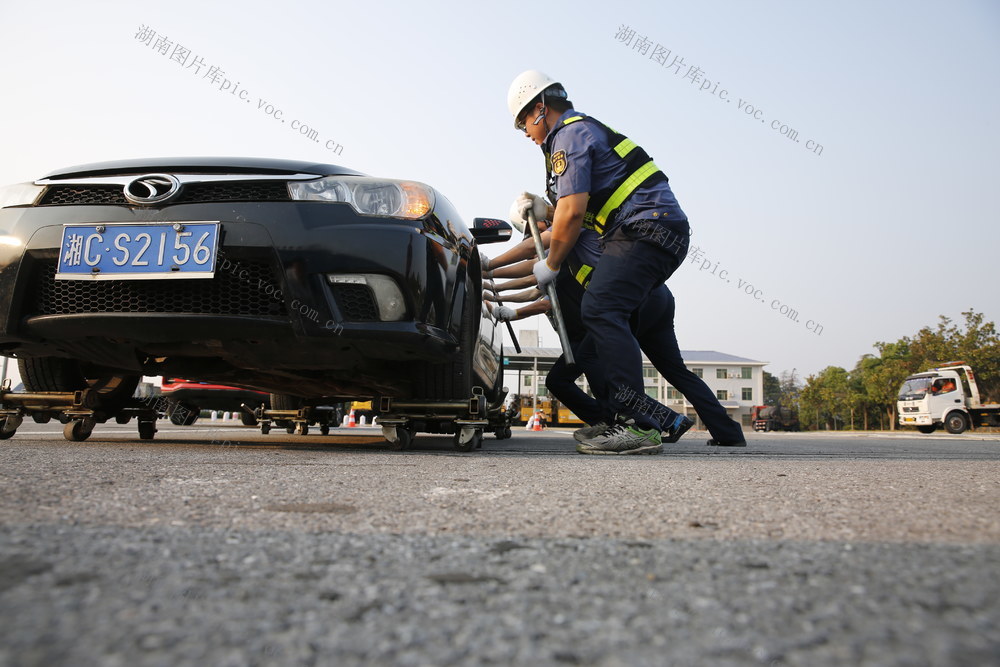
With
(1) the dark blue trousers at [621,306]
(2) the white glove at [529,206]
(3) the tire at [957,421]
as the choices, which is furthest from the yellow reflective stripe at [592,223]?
(3) the tire at [957,421]

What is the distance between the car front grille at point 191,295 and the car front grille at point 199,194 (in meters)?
0.26

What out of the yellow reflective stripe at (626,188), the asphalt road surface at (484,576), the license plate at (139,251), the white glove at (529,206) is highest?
the white glove at (529,206)

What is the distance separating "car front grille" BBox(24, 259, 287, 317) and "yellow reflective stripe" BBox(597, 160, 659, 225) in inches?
70.6

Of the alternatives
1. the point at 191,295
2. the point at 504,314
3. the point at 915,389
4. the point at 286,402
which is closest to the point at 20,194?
the point at 191,295

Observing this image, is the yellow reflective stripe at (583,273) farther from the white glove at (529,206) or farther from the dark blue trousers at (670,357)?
the white glove at (529,206)

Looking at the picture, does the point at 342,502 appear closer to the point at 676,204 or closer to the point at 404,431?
the point at 404,431

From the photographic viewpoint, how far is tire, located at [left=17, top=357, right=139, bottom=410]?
3.31 meters

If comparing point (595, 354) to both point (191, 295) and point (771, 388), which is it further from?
point (771, 388)

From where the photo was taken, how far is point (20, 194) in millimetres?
2676

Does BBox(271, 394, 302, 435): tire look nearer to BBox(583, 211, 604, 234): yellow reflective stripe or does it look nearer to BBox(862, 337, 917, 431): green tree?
BBox(583, 211, 604, 234): yellow reflective stripe

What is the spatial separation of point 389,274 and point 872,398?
45.2m

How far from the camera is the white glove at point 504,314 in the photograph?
5129 mm

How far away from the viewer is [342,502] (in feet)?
4.64

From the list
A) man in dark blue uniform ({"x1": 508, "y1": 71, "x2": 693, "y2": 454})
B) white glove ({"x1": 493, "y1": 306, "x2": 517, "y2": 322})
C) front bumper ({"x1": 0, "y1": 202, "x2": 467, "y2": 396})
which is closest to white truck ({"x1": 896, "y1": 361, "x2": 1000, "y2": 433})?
white glove ({"x1": 493, "y1": 306, "x2": 517, "y2": 322})
